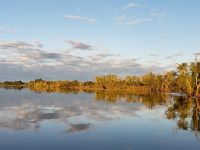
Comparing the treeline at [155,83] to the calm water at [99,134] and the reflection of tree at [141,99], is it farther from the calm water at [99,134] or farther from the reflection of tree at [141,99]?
the calm water at [99,134]

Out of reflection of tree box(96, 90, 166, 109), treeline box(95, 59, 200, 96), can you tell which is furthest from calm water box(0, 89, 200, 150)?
treeline box(95, 59, 200, 96)

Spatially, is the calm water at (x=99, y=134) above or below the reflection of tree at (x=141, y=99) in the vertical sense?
below

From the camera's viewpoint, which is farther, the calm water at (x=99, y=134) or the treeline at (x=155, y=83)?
the treeline at (x=155, y=83)

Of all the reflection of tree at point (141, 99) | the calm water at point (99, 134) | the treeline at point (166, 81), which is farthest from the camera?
the treeline at point (166, 81)

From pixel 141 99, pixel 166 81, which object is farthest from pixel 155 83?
pixel 141 99

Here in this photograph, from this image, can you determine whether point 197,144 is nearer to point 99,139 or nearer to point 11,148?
point 99,139

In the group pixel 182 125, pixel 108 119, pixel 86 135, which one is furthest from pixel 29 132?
pixel 182 125

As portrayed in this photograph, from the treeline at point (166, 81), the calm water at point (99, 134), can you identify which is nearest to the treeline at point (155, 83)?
the treeline at point (166, 81)

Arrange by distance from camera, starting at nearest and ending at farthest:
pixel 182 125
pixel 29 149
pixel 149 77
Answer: pixel 29 149
pixel 182 125
pixel 149 77

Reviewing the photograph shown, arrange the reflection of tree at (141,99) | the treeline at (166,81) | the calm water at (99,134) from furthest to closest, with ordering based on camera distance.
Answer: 1. the treeline at (166,81)
2. the reflection of tree at (141,99)
3. the calm water at (99,134)

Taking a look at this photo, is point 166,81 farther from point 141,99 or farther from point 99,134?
point 99,134

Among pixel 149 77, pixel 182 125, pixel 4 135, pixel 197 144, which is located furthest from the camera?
pixel 149 77

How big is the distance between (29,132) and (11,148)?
5.18 m

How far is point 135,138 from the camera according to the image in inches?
816
